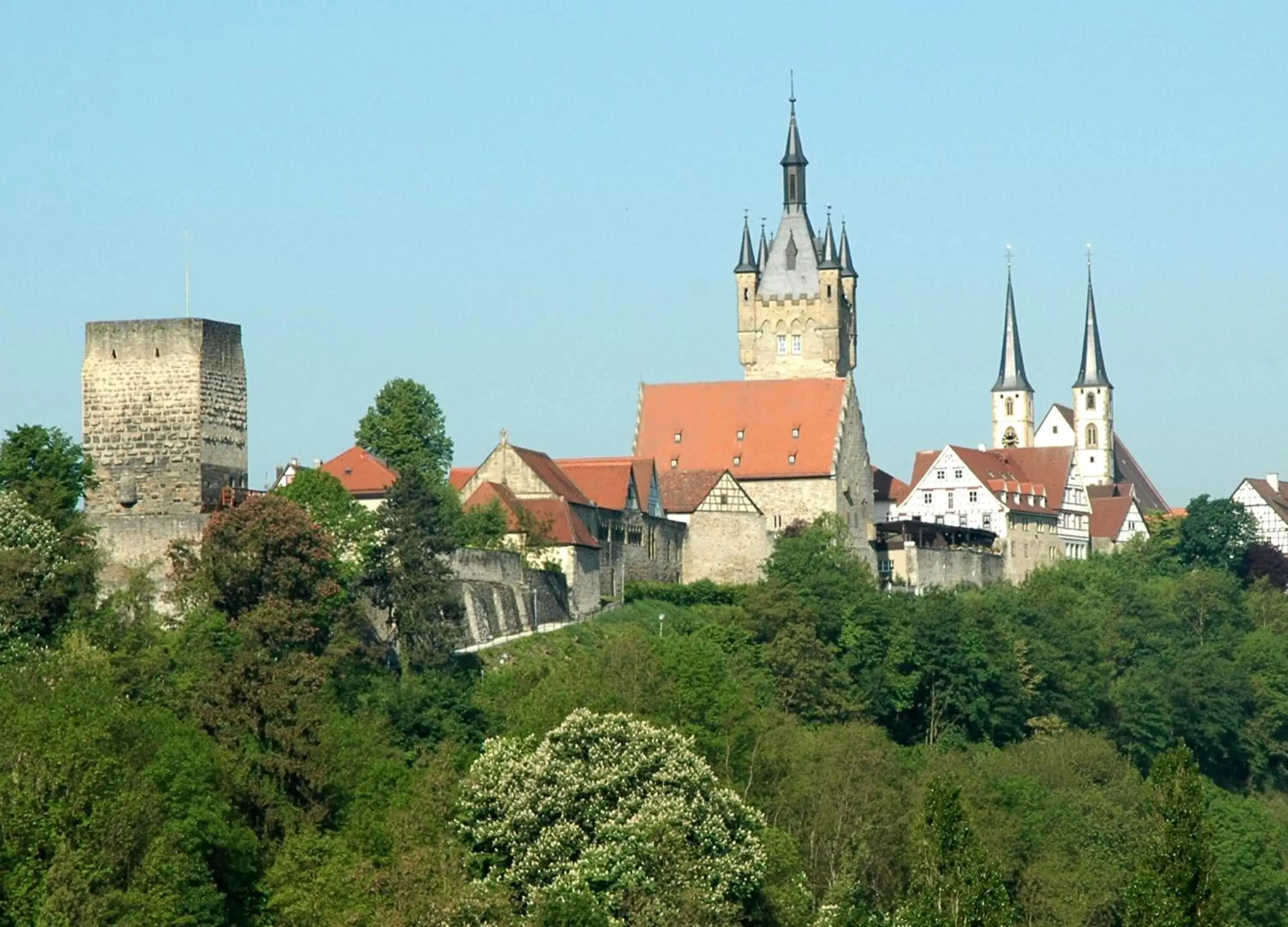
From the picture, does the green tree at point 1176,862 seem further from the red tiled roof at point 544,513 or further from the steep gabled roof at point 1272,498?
the steep gabled roof at point 1272,498

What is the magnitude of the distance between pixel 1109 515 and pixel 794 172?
16.5 meters

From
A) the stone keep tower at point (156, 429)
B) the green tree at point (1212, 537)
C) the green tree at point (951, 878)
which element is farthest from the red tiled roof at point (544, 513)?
the green tree at point (1212, 537)

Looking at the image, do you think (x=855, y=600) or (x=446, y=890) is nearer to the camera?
(x=446, y=890)

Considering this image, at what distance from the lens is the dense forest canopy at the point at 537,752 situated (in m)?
52.1

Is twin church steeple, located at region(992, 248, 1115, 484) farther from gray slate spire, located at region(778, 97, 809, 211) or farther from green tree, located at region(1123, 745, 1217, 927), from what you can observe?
green tree, located at region(1123, 745, 1217, 927)

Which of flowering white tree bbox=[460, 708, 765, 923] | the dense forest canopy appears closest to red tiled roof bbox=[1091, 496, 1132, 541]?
the dense forest canopy

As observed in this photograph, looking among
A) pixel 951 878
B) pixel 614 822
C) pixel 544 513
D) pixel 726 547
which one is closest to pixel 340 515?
pixel 544 513

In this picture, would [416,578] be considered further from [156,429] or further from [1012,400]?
[1012,400]

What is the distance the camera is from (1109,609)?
312 ft

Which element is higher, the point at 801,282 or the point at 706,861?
the point at 801,282

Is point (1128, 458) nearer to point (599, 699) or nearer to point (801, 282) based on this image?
point (801, 282)

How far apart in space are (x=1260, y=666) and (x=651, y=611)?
72.6 feet

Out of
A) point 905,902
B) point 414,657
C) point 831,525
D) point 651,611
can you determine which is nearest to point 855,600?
point 651,611

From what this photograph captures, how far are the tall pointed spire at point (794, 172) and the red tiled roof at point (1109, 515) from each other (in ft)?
→ 48.7
